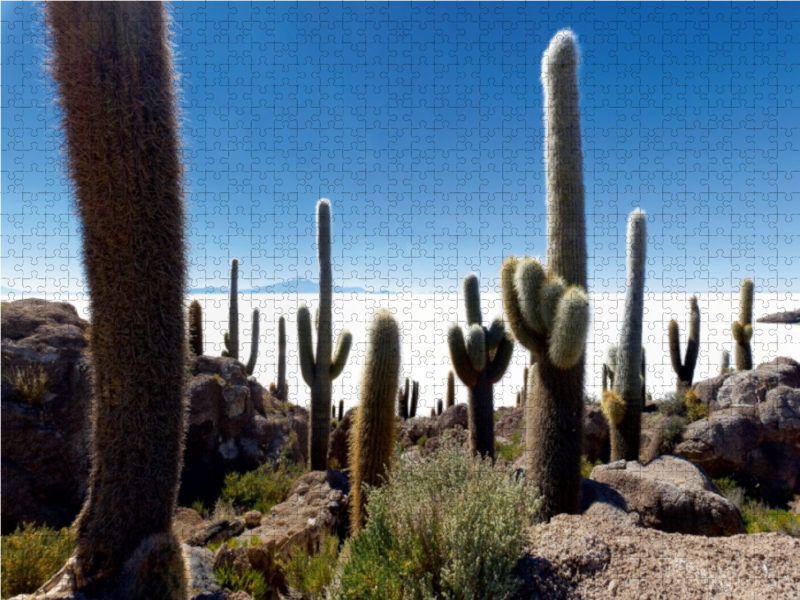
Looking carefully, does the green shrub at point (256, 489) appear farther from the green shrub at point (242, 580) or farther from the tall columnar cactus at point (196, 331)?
the green shrub at point (242, 580)

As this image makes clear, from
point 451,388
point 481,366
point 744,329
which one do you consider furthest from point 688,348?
point 481,366

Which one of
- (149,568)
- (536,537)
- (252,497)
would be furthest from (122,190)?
(252,497)

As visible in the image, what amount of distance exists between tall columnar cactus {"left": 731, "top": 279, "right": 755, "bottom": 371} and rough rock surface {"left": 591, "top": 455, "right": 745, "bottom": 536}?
8396mm

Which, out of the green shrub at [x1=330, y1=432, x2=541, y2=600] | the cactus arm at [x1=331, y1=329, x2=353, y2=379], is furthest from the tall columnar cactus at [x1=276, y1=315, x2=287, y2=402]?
the green shrub at [x1=330, y1=432, x2=541, y2=600]

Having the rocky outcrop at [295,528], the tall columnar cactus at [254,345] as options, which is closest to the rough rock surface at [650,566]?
the rocky outcrop at [295,528]

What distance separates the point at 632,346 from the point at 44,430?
349 inches

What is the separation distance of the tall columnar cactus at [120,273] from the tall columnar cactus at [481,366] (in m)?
5.06

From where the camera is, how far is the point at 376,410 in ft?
17.6

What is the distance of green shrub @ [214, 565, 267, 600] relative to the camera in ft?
11.6

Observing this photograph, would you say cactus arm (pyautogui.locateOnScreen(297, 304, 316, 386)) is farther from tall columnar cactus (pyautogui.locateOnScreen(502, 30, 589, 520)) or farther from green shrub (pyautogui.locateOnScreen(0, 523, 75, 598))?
green shrub (pyautogui.locateOnScreen(0, 523, 75, 598))

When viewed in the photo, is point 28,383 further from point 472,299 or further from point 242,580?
point 472,299

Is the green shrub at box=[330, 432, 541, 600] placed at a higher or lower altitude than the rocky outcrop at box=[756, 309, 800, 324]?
lower

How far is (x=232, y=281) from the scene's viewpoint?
509 inches

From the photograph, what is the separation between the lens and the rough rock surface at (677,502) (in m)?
5.28
